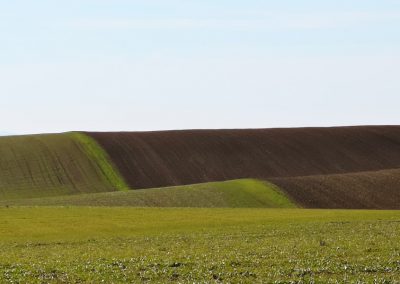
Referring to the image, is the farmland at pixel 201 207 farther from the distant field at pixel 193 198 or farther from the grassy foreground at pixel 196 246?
the distant field at pixel 193 198

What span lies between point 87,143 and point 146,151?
30.6 ft

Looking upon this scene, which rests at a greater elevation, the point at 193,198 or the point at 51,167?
the point at 51,167

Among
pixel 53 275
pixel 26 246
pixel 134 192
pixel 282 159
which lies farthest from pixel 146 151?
pixel 53 275

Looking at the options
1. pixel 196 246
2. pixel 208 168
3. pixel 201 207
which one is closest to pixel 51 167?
pixel 208 168

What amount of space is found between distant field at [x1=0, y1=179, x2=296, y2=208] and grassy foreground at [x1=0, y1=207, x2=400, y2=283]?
899 centimetres

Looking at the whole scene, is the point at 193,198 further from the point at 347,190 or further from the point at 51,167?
the point at 51,167

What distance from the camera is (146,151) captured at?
98438 mm

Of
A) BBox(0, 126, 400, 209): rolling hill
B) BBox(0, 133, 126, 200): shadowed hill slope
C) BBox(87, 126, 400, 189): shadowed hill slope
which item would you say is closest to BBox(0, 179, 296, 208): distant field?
BBox(0, 126, 400, 209): rolling hill

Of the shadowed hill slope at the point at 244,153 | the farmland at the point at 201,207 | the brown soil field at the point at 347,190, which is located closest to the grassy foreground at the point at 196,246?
the farmland at the point at 201,207

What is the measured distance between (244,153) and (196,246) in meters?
64.4

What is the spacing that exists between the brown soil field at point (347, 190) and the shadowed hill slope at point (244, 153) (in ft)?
45.1

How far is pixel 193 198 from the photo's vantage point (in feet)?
227

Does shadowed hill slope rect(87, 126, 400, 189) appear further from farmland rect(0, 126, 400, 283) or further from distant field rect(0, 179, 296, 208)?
distant field rect(0, 179, 296, 208)

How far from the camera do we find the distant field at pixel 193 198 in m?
67.8
